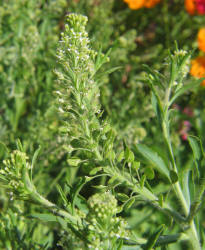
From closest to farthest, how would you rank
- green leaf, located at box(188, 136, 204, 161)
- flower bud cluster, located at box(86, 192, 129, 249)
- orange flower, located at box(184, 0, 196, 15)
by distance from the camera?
flower bud cluster, located at box(86, 192, 129, 249) < green leaf, located at box(188, 136, 204, 161) < orange flower, located at box(184, 0, 196, 15)

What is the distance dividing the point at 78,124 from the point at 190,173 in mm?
336

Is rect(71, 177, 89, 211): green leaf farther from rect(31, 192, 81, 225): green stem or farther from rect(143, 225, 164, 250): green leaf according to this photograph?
rect(143, 225, 164, 250): green leaf

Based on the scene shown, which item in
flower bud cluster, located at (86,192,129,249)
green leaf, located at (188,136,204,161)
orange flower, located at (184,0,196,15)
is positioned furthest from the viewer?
orange flower, located at (184,0,196,15)

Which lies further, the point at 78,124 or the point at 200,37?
the point at 200,37

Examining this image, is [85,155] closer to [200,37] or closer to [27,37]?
[27,37]

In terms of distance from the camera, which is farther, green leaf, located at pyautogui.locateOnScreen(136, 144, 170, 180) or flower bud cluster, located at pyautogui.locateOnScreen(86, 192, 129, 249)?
green leaf, located at pyautogui.locateOnScreen(136, 144, 170, 180)

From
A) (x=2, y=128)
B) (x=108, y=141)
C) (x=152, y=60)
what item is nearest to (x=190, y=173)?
(x=108, y=141)

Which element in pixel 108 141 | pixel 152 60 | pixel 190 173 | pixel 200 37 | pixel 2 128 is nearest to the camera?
pixel 108 141

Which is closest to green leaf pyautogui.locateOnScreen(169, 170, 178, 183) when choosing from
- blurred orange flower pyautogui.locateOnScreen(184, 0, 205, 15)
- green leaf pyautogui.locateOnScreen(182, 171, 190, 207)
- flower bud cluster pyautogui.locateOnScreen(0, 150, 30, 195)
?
green leaf pyautogui.locateOnScreen(182, 171, 190, 207)

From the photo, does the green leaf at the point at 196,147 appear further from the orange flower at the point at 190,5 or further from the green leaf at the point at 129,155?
the orange flower at the point at 190,5

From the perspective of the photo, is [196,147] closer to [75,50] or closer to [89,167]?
[89,167]

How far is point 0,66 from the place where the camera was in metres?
1.86

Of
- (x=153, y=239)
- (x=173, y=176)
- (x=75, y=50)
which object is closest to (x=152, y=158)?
(x=173, y=176)

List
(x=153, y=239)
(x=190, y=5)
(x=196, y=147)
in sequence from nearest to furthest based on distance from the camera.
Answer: (x=153, y=239), (x=196, y=147), (x=190, y=5)
